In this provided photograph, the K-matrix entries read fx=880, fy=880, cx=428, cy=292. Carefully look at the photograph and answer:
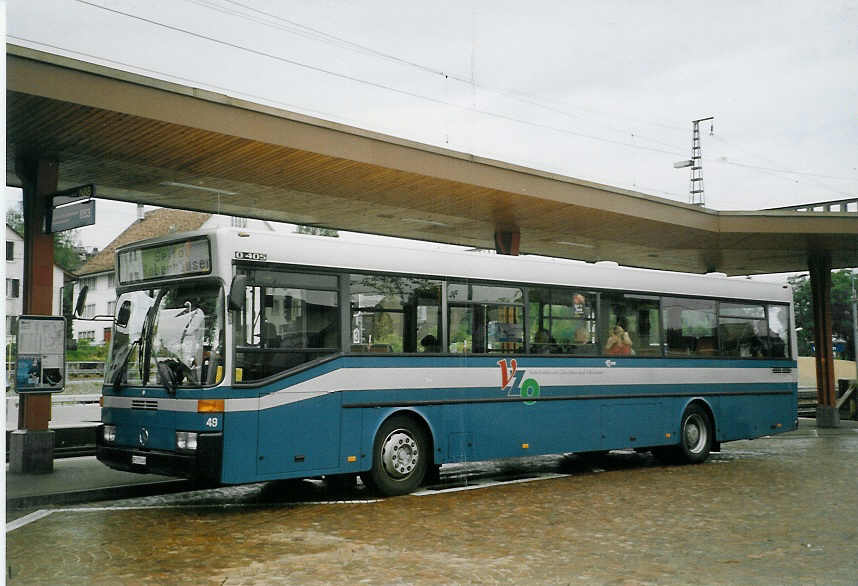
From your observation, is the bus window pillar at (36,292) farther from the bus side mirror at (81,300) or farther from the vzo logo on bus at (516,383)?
the vzo logo on bus at (516,383)

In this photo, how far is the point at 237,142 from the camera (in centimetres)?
1255

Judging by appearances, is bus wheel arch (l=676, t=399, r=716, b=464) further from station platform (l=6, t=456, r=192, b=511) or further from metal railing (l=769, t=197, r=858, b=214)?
station platform (l=6, t=456, r=192, b=511)

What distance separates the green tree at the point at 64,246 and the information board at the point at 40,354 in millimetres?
1409

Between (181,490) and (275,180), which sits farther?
(275,180)

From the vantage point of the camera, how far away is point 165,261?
10281mm

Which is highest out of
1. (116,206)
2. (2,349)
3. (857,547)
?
(116,206)

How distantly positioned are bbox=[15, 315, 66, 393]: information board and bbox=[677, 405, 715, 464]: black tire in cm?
999

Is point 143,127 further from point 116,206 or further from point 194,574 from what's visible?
point 194,574

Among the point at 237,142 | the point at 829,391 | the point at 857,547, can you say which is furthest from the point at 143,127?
the point at 829,391

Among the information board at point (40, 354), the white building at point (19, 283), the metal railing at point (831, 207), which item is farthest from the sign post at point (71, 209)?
the metal railing at point (831, 207)

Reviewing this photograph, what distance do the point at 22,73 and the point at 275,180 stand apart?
5303 mm

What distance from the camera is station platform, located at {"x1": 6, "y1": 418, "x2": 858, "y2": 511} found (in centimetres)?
1060

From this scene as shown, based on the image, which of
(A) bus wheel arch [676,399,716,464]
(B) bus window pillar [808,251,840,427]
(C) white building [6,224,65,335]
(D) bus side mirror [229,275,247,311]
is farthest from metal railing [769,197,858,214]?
(C) white building [6,224,65,335]

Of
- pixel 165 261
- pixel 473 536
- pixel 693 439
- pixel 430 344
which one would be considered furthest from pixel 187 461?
pixel 693 439
